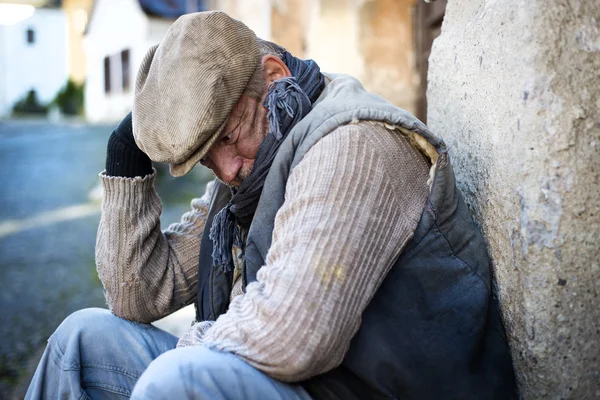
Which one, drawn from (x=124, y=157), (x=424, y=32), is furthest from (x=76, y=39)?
(x=124, y=157)

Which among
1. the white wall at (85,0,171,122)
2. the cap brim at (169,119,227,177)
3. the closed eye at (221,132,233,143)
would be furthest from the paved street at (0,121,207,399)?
the white wall at (85,0,171,122)

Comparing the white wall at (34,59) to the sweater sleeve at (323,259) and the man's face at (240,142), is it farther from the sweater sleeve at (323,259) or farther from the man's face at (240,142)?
the sweater sleeve at (323,259)

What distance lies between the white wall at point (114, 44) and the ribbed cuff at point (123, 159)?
1468 centimetres

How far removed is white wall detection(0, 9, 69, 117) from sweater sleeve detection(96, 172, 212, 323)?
30279 mm

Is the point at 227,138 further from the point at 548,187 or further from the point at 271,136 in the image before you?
the point at 548,187

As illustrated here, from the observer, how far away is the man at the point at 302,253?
1306mm

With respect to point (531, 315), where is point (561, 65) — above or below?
above

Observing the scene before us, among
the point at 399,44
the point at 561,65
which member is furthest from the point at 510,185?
the point at 399,44

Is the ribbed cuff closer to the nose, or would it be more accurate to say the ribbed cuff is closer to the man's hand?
the man's hand

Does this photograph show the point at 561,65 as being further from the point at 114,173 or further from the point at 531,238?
the point at 114,173

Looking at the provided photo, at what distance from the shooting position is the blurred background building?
17.6 feet

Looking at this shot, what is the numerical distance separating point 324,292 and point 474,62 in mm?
764

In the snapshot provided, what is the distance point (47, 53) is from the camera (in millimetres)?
30859

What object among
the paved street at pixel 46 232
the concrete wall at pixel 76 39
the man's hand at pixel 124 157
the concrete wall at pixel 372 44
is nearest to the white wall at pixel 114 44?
the paved street at pixel 46 232
